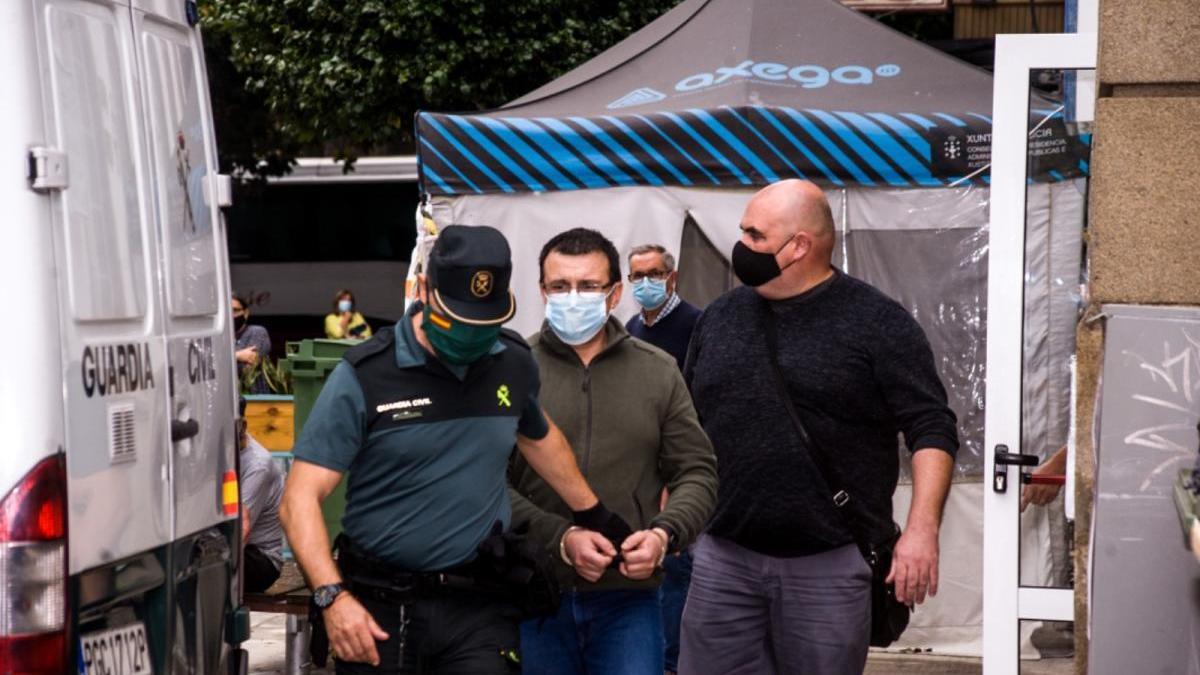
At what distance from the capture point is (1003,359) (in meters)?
5.70

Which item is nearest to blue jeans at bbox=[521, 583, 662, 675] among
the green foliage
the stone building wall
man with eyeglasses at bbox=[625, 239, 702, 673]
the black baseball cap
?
the black baseball cap

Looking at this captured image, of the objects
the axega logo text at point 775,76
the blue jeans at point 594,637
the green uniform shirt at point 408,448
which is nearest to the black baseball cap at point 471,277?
the green uniform shirt at point 408,448

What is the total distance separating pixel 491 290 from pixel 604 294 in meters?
1.03

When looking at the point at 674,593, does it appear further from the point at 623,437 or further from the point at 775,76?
the point at 775,76

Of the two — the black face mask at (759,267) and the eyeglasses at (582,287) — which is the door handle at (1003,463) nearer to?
the black face mask at (759,267)

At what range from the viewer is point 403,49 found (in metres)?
17.4

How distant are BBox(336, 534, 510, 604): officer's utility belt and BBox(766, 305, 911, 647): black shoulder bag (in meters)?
1.17

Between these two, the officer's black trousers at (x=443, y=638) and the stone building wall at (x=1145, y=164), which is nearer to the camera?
the officer's black trousers at (x=443, y=638)

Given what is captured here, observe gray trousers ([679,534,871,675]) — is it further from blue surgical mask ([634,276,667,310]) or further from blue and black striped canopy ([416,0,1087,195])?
blue and black striped canopy ([416,0,1087,195])

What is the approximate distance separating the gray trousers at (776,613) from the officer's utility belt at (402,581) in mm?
1093

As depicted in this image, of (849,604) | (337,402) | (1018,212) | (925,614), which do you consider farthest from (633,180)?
(337,402)

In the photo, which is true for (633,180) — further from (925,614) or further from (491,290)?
(491,290)

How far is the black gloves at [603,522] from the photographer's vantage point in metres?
4.98

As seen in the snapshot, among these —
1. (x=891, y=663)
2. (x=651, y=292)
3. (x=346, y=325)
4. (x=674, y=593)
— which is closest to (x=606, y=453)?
(x=674, y=593)
